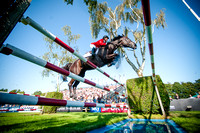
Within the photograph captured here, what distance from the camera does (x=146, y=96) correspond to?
4105mm

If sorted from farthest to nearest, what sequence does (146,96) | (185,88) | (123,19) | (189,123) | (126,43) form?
(185,88)
(123,19)
(146,96)
(126,43)
(189,123)

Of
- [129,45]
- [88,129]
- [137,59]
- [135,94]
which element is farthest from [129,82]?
[137,59]

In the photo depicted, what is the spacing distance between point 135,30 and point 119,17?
80.5 inches

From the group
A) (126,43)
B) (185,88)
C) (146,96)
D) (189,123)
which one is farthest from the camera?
(185,88)

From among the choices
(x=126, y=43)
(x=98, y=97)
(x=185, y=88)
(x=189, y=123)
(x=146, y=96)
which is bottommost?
(x=189, y=123)

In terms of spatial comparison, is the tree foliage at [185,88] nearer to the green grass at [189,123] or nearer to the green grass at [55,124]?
the green grass at [189,123]

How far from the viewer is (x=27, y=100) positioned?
59 centimetres

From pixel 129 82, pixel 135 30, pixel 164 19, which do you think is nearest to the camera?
pixel 129 82

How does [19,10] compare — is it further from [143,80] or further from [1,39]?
[143,80]

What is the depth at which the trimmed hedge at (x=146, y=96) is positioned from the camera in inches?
150

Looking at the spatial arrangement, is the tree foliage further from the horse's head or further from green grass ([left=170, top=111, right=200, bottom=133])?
the horse's head

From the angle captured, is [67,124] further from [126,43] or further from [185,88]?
[185,88]

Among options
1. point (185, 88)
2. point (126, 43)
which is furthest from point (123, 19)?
point (185, 88)

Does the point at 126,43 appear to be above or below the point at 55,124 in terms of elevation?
above
